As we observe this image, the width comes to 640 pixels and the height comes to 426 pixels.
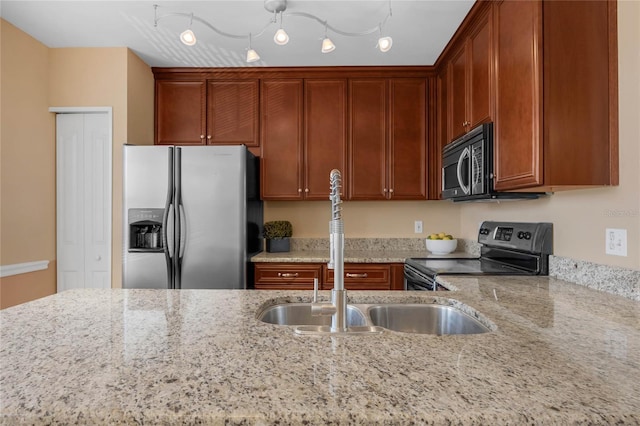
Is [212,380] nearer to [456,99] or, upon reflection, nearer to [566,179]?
[566,179]

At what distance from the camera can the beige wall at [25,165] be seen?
243 cm

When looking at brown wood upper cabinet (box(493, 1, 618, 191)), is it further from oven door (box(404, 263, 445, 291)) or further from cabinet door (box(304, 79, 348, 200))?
cabinet door (box(304, 79, 348, 200))

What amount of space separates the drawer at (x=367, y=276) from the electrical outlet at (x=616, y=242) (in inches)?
59.3

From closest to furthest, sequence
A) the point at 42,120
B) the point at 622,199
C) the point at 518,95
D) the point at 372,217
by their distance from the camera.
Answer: the point at 622,199
the point at 518,95
the point at 42,120
the point at 372,217

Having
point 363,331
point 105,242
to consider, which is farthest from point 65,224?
point 363,331

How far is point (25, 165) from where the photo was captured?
259 cm

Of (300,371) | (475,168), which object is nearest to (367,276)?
(475,168)

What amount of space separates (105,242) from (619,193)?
3.22m

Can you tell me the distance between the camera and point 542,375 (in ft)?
2.26

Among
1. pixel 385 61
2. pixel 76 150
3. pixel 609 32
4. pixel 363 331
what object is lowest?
pixel 363 331

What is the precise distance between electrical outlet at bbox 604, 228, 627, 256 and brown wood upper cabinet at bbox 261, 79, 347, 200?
1.95 meters

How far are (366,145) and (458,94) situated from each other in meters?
0.85

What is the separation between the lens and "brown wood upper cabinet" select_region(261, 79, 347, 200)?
3.19m

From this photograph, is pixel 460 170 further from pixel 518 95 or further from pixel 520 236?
pixel 518 95
